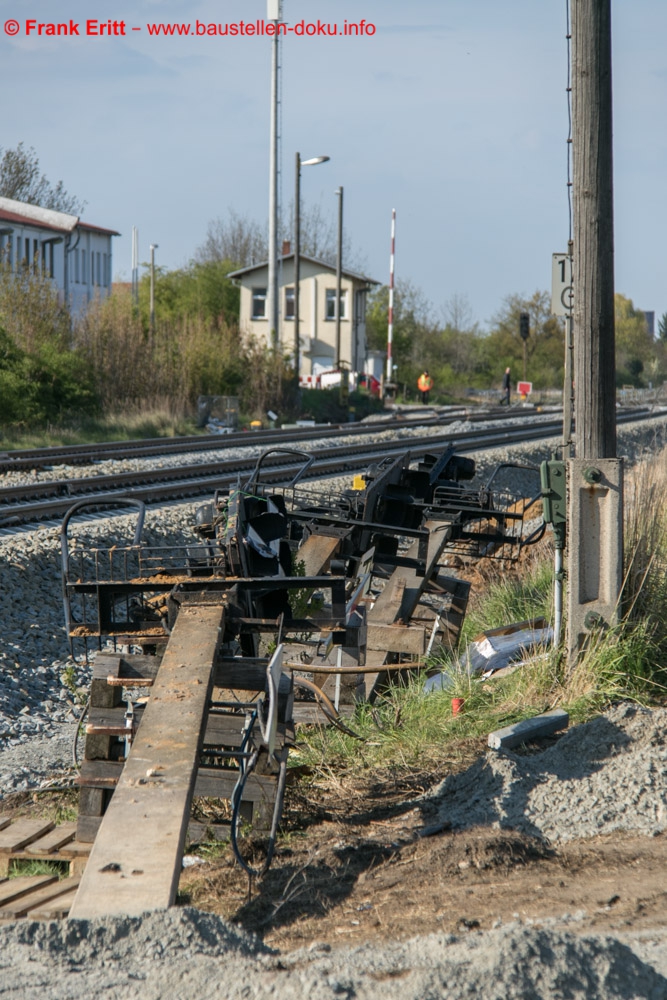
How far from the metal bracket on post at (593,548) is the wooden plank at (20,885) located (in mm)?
3060

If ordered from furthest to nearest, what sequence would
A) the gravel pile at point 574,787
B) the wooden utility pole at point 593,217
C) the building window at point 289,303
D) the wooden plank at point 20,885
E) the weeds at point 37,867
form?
the building window at point 289,303 → the wooden utility pole at point 593,217 → the weeds at point 37,867 → the gravel pile at point 574,787 → the wooden plank at point 20,885

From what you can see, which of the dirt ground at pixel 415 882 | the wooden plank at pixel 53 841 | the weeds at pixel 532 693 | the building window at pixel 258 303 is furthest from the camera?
the building window at pixel 258 303

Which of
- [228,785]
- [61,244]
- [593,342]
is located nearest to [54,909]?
[228,785]

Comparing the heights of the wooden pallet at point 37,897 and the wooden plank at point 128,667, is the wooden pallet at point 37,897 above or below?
below

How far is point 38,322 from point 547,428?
1375 cm

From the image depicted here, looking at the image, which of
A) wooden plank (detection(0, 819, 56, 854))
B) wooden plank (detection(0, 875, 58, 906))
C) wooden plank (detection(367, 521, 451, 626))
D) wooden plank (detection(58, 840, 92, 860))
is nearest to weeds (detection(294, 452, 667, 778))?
wooden plank (detection(367, 521, 451, 626))

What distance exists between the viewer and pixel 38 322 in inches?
1038

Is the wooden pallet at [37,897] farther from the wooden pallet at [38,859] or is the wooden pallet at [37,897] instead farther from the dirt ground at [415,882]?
the dirt ground at [415,882]

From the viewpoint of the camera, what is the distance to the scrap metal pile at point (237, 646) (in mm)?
3664

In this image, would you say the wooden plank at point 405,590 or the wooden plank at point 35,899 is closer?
the wooden plank at point 35,899

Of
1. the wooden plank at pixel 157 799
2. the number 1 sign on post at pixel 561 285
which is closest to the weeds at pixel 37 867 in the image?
the wooden plank at pixel 157 799

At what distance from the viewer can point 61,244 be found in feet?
178

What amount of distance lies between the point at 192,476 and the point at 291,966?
14393 mm

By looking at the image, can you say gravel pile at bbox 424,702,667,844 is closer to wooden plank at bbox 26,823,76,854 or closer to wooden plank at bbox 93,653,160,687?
wooden plank at bbox 93,653,160,687
